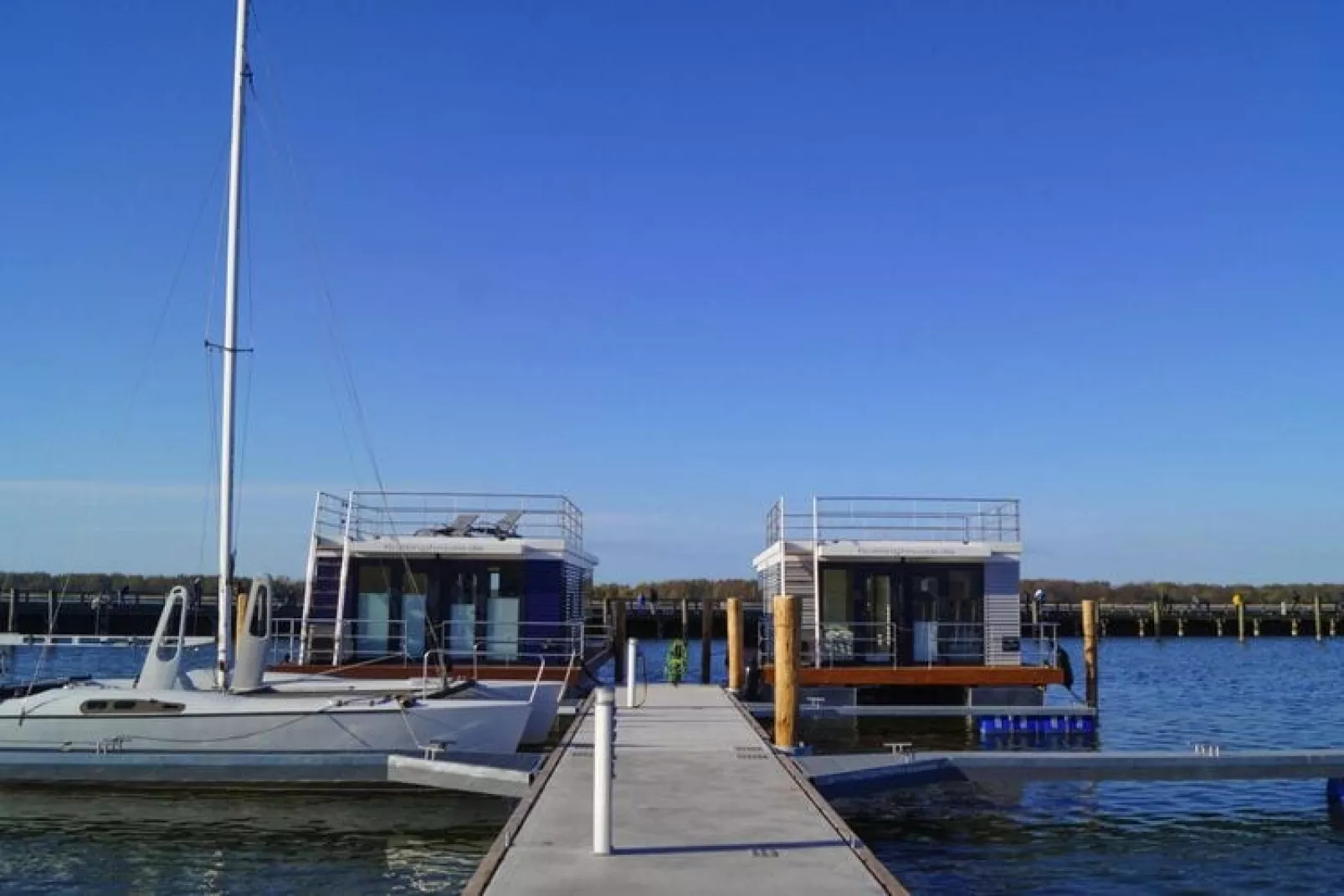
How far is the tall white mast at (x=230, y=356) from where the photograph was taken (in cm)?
1911

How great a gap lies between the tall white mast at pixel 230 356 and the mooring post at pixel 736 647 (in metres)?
10.3

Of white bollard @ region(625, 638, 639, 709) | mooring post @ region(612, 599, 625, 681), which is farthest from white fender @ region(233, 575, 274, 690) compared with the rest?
mooring post @ region(612, 599, 625, 681)

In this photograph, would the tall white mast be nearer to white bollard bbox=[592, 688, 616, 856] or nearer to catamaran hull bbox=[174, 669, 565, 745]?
catamaran hull bbox=[174, 669, 565, 745]

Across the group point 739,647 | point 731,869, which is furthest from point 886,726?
point 731,869

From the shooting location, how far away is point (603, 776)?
9930 millimetres

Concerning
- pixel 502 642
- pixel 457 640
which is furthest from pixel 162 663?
pixel 502 642

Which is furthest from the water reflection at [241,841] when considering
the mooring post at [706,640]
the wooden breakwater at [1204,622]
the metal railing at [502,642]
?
the wooden breakwater at [1204,622]

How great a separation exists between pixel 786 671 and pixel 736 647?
25.1 feet

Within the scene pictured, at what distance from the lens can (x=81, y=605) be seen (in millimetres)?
68750

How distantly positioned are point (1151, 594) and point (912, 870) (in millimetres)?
115040

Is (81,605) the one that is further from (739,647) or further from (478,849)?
(478,849)

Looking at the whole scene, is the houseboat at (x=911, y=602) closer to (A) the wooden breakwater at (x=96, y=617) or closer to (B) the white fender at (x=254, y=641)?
(B) the white fender at (x=254, y=641)

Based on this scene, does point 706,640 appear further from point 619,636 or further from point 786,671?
point 786,671

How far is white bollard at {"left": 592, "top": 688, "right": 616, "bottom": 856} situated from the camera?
9867mm
